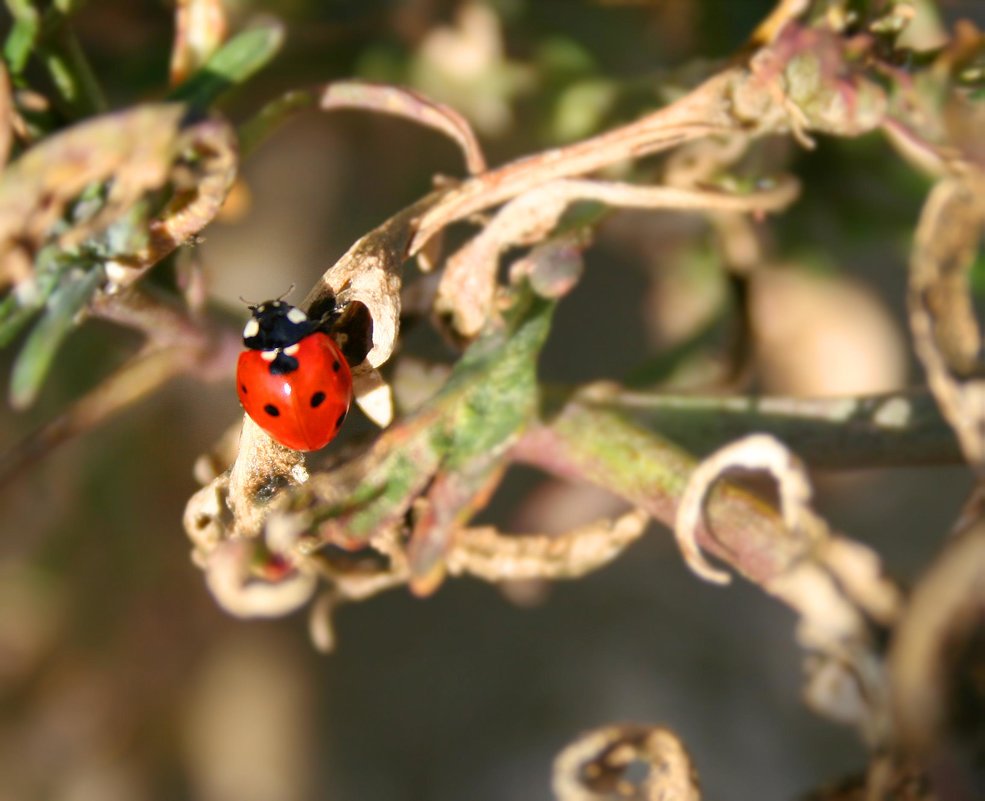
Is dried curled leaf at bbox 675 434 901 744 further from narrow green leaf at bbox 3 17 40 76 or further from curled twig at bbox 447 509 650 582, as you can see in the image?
narrow green leaf at bbox 3 17 40 76

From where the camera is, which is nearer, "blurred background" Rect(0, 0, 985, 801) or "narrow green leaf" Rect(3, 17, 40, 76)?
"narrow green leaf" Rect(3, 17, 40, 76)

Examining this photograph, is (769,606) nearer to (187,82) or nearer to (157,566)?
(157,566)

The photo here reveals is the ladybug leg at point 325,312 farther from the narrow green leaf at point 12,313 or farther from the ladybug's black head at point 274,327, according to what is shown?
the narrow green leaf at point 12,313

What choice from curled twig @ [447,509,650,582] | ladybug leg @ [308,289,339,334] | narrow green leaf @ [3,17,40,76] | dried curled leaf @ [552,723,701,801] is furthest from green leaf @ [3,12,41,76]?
dried curled leaf @ [552,723,701,801]

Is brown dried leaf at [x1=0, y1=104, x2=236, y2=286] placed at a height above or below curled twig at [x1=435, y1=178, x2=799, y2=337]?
above

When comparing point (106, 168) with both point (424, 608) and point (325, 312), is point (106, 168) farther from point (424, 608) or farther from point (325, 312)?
point (424, 608)

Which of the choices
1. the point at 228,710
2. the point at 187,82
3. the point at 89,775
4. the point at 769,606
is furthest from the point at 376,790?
the point at 187,82

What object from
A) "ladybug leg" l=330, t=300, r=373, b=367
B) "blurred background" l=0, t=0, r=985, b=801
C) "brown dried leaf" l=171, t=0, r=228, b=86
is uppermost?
"brown dried leaf" l=171, t=0, r=228, b=86
